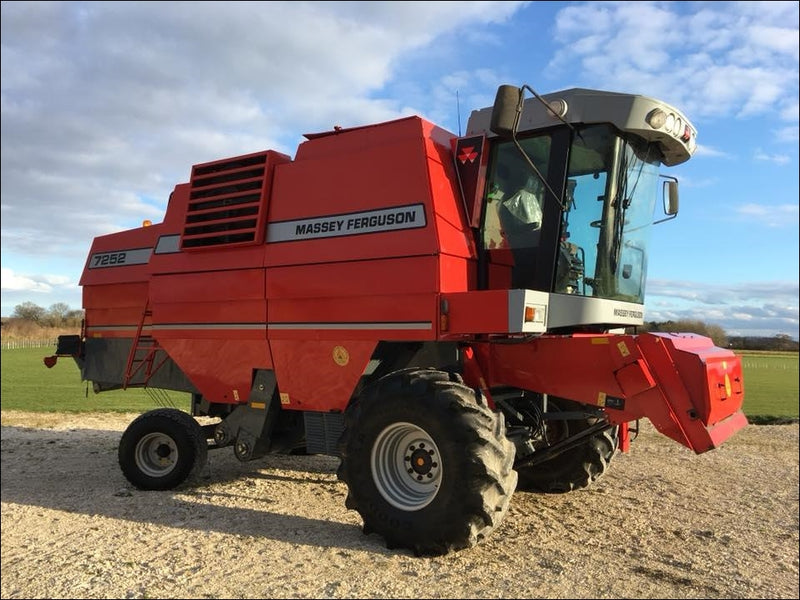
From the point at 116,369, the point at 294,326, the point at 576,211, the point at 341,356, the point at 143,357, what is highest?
the point at 576,211

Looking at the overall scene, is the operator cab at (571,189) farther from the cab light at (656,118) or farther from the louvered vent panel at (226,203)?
the louvered vent panel at (226,203)

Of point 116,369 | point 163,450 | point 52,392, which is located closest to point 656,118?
point 163,450

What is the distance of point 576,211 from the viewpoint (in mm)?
5250

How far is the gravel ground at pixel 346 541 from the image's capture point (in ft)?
13.1

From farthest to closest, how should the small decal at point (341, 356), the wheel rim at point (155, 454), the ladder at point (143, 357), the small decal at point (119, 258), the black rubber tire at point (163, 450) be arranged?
the small decal at point (119, 258) < the ladder at point (143, 357) < the wheel rim at point (155, 454) < the black rubber tire at point (163, 450) < the small decal at point (341, 356)

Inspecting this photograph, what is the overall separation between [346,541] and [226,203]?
379 centimetres

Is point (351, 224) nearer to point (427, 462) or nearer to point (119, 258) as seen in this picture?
point (427, 462)

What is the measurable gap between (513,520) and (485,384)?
1.34 meters

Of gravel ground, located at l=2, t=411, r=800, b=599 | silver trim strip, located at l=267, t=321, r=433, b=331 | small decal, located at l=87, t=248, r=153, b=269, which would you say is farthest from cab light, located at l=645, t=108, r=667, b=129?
small decal, located at l=87, t=248, r=153, b=269

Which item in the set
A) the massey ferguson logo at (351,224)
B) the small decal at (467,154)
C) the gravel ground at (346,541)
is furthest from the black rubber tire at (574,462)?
the small decal at (467,154)

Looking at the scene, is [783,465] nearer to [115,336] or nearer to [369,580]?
[369,580]

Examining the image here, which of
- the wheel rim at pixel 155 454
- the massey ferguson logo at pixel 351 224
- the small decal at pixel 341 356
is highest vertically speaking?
the massey ferguson logo at pixel 351 224

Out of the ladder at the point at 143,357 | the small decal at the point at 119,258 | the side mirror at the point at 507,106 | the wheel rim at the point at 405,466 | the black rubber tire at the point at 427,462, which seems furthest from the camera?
the small decal at the point at 119,258

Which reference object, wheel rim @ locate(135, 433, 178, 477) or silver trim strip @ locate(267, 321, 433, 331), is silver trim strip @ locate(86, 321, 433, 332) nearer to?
silver trim strip @ locate(267, 321, 433, 331)
